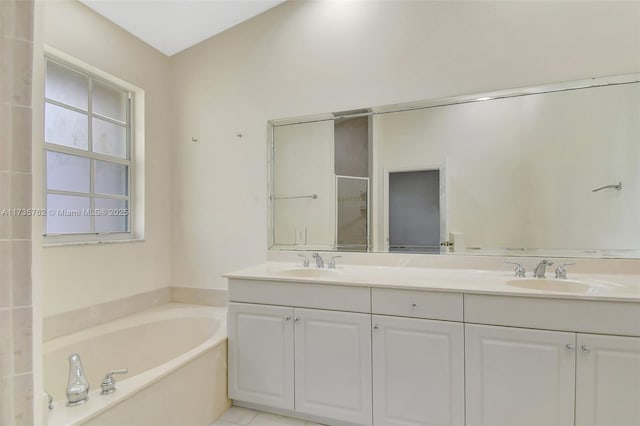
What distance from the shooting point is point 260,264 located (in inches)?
92.9

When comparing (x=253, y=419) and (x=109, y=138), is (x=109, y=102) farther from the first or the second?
(x=253, y=419)

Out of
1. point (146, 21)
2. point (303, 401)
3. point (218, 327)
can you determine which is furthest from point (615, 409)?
point (146, 21)

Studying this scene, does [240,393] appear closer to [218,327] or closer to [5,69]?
[218,327]

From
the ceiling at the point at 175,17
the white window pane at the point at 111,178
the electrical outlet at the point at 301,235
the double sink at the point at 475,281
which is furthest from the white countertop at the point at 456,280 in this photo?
the ceiling at the point at 175,17

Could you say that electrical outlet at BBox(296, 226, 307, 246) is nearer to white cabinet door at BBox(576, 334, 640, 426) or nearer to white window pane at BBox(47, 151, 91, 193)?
white window pane at BBox(47, 151, 91, 193)

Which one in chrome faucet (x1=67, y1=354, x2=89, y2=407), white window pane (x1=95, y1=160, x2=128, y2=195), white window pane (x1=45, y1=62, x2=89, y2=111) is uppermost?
white window pane (x1=45, y1=62, x2=89, y2=111)

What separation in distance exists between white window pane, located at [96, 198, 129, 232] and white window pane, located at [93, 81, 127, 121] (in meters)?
0.63

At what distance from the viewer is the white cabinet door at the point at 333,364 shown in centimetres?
165

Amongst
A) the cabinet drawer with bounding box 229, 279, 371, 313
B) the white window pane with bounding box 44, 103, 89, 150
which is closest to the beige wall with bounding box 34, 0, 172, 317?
the white window pane with bounding box 44, 103, 89, 150

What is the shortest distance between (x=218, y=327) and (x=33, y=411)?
1.64 meters

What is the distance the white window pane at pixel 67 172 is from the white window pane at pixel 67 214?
2.6 inches

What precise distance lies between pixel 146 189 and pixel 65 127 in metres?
0.64

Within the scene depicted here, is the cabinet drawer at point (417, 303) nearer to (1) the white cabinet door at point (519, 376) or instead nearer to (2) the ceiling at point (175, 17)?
A: (1) the white cabinet door at point (519, 376)

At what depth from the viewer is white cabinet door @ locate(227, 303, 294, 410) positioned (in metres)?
1.78
